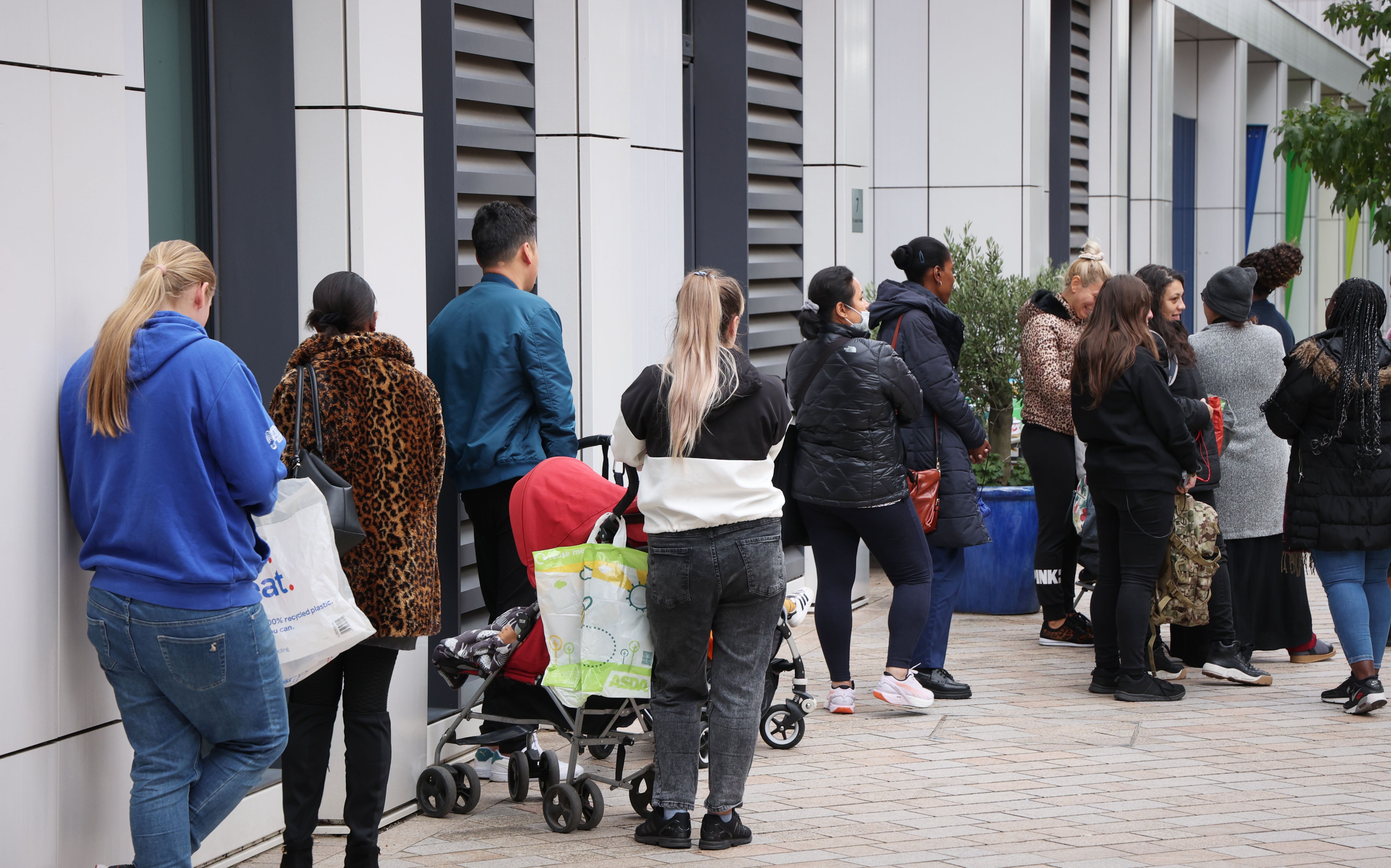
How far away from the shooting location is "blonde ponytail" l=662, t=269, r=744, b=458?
499 centimetres

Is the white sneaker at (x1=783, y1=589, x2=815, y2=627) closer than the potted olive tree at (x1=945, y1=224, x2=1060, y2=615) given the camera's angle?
Yes

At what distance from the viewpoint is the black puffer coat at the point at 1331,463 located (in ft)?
23.4

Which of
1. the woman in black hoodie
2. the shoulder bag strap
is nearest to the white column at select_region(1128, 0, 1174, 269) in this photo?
the woman in black hoodie

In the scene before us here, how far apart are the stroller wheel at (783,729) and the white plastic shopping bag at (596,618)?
1.37 m

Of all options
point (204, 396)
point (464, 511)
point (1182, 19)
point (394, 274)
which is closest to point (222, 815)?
point (204, 396)

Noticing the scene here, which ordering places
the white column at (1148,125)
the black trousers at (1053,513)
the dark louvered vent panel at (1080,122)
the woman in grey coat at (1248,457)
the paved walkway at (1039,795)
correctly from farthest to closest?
the white column at (1148,125) < the dark louvered vent panel at (1080,122) < the black trousers at (1053,513) < the woman in grey coat at (1248,457) < the paved walkway at (1039,795)

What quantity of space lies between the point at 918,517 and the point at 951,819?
1837 millimetres

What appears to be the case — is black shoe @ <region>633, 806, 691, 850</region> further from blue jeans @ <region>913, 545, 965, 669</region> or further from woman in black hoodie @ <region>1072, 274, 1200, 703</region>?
woman in black hoodie @ <region>1072, 274, 1200, 703</region>

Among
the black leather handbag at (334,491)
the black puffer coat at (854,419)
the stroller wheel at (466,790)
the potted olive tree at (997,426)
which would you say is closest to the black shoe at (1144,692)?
the black puffer coat at (854,419)

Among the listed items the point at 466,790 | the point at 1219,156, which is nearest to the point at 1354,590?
the point at 466,790

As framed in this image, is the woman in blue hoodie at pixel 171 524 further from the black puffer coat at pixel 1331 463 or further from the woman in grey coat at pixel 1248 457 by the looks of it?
the woman in grey coat at pixel 1248 457

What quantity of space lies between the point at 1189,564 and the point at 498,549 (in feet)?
11.2

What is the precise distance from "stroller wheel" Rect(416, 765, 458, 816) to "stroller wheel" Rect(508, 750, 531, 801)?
0.73ft

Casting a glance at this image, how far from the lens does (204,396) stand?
3861 millimetres
